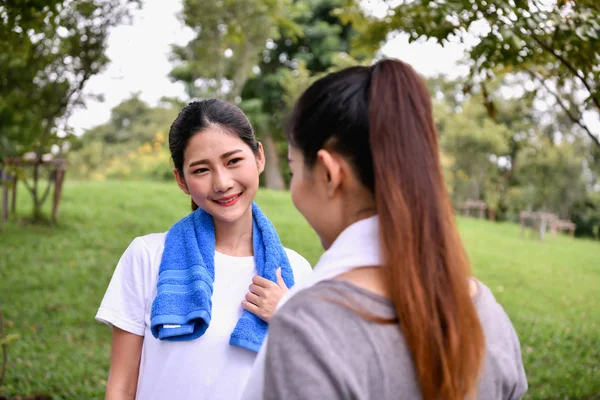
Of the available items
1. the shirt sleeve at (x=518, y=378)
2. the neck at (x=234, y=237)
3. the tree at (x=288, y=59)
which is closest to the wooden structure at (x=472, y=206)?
the tree at (x=288, y=59)

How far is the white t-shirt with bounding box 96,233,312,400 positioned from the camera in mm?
1719

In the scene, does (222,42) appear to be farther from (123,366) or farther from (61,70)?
(123,366)

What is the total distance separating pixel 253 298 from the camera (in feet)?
5.84

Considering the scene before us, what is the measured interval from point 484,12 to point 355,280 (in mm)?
2339

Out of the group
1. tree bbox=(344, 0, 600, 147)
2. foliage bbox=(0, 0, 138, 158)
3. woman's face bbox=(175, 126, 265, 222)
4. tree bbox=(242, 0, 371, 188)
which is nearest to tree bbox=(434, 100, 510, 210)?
tree bbox=(242, 0, 371, 188)

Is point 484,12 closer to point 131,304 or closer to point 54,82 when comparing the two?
point 131,304

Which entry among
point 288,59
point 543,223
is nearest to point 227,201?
point 543,223

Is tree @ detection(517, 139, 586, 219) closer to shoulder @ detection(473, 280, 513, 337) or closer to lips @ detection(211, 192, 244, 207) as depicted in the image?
lips @ detection(211, 192, 244, 207)

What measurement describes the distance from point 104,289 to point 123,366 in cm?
567

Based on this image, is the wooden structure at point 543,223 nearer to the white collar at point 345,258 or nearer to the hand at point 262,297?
the hand at point 262,297

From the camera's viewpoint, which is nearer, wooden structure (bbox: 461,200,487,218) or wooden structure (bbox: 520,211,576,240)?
wooden structure (bbox: 520,211,576,240)

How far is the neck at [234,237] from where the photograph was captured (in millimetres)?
1968

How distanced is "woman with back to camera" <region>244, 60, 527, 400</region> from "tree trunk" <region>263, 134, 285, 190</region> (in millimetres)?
20501

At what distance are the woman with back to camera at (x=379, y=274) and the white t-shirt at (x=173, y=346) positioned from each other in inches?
26.3
